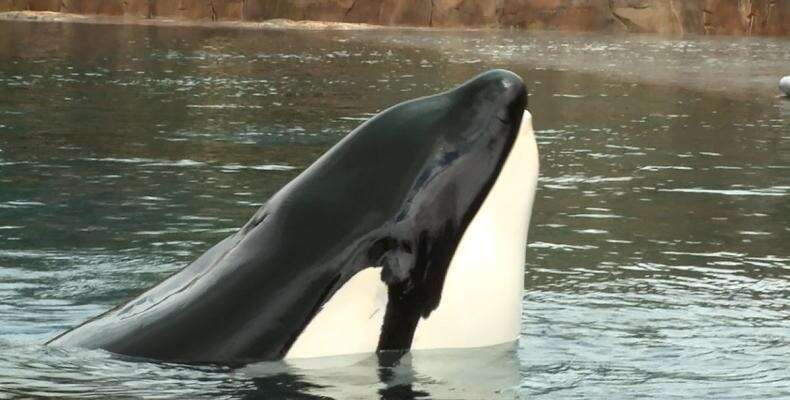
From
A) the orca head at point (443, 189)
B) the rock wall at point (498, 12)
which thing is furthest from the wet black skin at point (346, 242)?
the rock wall at point (498, 12)

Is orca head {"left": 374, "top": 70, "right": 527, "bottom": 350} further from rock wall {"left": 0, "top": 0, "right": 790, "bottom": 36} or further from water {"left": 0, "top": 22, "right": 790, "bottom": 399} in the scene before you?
rock wall {"left": 0, "top": 0, "right": 790, "bottom": 36}

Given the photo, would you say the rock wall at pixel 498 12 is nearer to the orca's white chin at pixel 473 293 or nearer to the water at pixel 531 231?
the water at pixel 531 231

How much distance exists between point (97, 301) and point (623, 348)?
2169mm

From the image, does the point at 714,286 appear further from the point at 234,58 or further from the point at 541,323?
the point at 234,58

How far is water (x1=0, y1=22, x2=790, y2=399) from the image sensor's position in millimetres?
4273

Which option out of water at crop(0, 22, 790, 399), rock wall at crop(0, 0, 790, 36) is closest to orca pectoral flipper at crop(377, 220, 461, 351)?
water at crop(0, 22, 790, 399)

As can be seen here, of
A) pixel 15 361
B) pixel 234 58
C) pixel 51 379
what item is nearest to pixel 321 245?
pixel 51 379

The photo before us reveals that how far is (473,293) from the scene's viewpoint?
390 cm

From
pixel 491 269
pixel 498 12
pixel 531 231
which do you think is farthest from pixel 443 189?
pixel 498 12

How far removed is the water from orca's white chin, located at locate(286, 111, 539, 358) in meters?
0.07

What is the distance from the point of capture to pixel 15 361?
14.6 ft

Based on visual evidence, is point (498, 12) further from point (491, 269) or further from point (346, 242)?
point (346, 242)

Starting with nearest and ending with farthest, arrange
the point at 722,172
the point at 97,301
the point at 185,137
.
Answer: the point at 97,301 < the point at 722,172 < the point at 185,137

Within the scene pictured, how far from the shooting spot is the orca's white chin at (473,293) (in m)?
3.72
